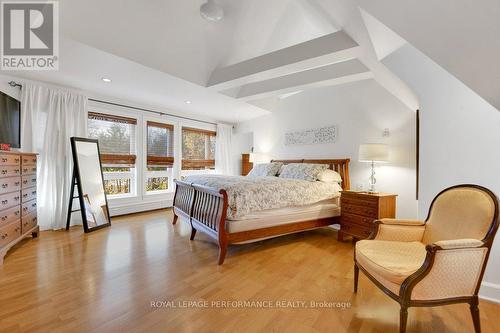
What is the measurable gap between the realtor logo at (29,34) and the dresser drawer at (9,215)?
73.3 inches

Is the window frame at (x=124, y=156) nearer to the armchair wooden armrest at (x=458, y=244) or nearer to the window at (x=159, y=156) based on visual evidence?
the window at (x=159, y=156)

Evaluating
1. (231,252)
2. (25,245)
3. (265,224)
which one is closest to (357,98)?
(265,224)

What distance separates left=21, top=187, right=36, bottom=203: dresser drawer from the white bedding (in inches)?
86.6

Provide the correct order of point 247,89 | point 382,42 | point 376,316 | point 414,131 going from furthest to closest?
point 247,89 → point 414,131 → point 382,42 → point 376,316

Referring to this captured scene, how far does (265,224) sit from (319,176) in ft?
4.26

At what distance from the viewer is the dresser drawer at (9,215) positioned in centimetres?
240

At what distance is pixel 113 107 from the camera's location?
4297 millimetres

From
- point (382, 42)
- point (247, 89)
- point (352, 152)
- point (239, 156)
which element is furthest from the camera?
point (239, 156)

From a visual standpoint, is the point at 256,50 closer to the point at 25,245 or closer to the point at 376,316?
the point at 376,316

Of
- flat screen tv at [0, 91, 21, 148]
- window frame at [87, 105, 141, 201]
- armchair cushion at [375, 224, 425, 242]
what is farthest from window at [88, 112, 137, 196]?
armchair cushion at [375, 224, 425, 242]

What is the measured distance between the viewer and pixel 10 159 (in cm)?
257

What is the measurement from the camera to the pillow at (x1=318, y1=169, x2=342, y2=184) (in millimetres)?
3475

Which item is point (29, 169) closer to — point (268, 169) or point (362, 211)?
point (268, 169)

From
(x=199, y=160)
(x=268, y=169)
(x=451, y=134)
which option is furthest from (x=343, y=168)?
(x=199, y=160)
